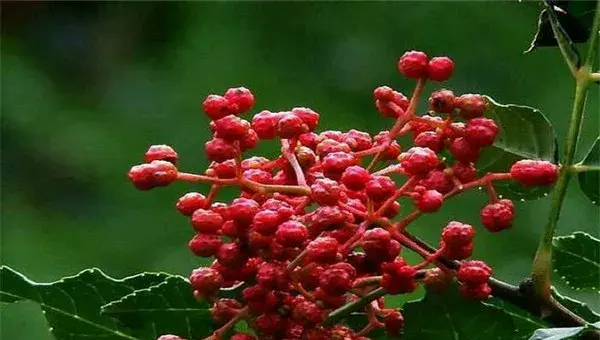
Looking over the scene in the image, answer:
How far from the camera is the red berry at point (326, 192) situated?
0.80 meters

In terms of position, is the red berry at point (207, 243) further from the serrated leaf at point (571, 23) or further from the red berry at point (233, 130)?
the serrated leaf at point (571, 23)

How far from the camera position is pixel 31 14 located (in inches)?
154

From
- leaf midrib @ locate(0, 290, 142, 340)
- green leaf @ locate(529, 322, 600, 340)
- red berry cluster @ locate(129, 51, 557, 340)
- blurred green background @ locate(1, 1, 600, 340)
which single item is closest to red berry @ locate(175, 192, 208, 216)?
red berry cluster @ locate(129, 51, 557, 340)

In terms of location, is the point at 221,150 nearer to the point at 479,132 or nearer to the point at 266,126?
the point at 266,126

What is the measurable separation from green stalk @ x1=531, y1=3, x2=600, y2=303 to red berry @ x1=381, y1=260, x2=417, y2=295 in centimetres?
8

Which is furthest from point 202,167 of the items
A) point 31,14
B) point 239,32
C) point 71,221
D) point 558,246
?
point 558,246

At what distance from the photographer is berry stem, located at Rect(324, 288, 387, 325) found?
81 centimetres

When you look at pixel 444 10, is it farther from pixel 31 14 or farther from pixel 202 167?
pixel 31 14

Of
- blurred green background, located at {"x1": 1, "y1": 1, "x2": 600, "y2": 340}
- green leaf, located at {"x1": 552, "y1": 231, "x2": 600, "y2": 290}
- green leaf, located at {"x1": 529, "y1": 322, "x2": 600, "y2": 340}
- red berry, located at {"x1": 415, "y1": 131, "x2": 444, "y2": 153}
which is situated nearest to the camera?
green leaf, located at {"x1": 529, "y1": 322, "x2": 600, "y2": 340}

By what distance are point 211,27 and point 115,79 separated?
29cm

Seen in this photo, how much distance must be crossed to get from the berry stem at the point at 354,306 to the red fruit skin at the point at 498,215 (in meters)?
0.08

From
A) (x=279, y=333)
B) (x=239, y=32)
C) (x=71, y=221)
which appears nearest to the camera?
(x=279, y=333)

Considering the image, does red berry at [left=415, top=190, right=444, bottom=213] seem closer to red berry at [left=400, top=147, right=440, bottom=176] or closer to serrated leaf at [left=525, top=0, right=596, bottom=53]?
red berry at [left=400, top=147, right=440, bottom=176]

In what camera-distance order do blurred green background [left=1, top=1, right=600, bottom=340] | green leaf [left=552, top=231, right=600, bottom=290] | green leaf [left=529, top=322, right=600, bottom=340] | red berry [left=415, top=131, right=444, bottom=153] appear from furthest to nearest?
1. blurred green background [left=1, top=1, right=600, bottom=340]
2. green leaf [left=552, top=231, right=600, bottom=290]
3. red berry [left=415, top=131, right=444, bottom=153]
4. green leaf [left=529, top=322, right=600, bottom=340]
